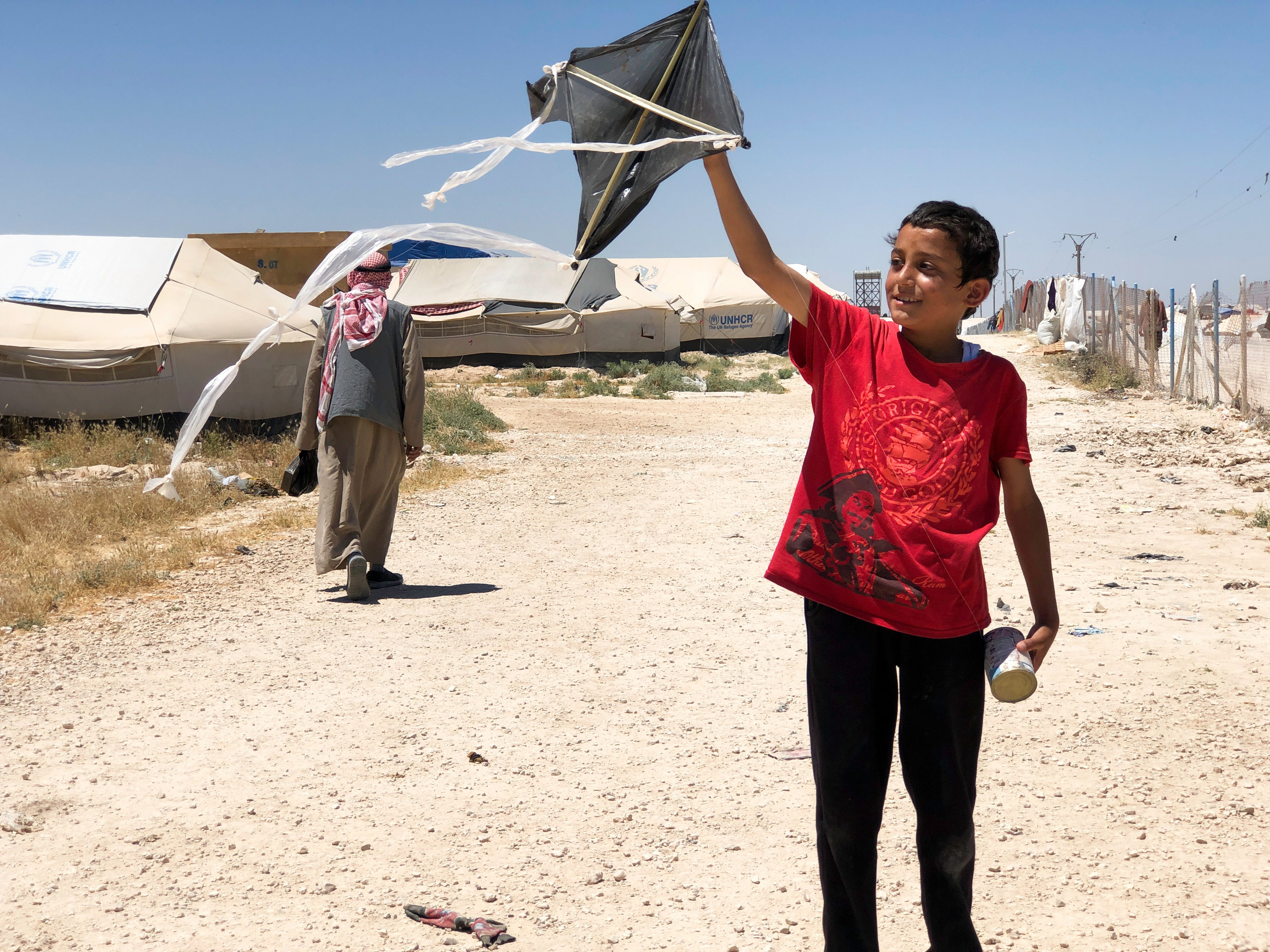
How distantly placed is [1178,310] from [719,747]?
1613cm

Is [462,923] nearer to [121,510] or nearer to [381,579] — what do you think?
[381,579]

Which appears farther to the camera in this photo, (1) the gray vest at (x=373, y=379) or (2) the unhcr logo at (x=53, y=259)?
(2) the unhcr logo at (x=53, y=259)

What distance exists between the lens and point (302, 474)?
6.04 m

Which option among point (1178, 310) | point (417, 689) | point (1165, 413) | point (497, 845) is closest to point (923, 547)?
point (497, 845)

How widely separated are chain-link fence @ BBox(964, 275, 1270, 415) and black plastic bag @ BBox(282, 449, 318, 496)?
1054 centimetres

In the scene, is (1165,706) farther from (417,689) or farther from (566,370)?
(566,370)

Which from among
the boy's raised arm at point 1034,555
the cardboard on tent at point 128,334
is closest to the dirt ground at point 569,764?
the boy's raised arm at point 1034,555

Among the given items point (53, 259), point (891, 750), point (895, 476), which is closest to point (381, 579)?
point (891, 750)

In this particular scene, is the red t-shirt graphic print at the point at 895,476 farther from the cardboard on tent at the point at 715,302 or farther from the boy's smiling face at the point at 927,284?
the cardboard on tent at the point at 715,302

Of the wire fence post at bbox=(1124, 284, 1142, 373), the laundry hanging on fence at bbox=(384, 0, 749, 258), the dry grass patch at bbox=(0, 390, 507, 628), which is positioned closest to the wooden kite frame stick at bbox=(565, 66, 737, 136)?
the laundry hanging on fence at bbox=(384, 0, 749, 258)

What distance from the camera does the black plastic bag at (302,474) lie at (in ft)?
19.7

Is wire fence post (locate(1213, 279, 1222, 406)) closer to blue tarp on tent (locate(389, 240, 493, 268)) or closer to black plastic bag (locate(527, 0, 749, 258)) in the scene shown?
black plastic bag (locate(527, 0, 749, 258))

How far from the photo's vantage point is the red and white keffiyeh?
574cm

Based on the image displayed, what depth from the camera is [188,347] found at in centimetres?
1075
